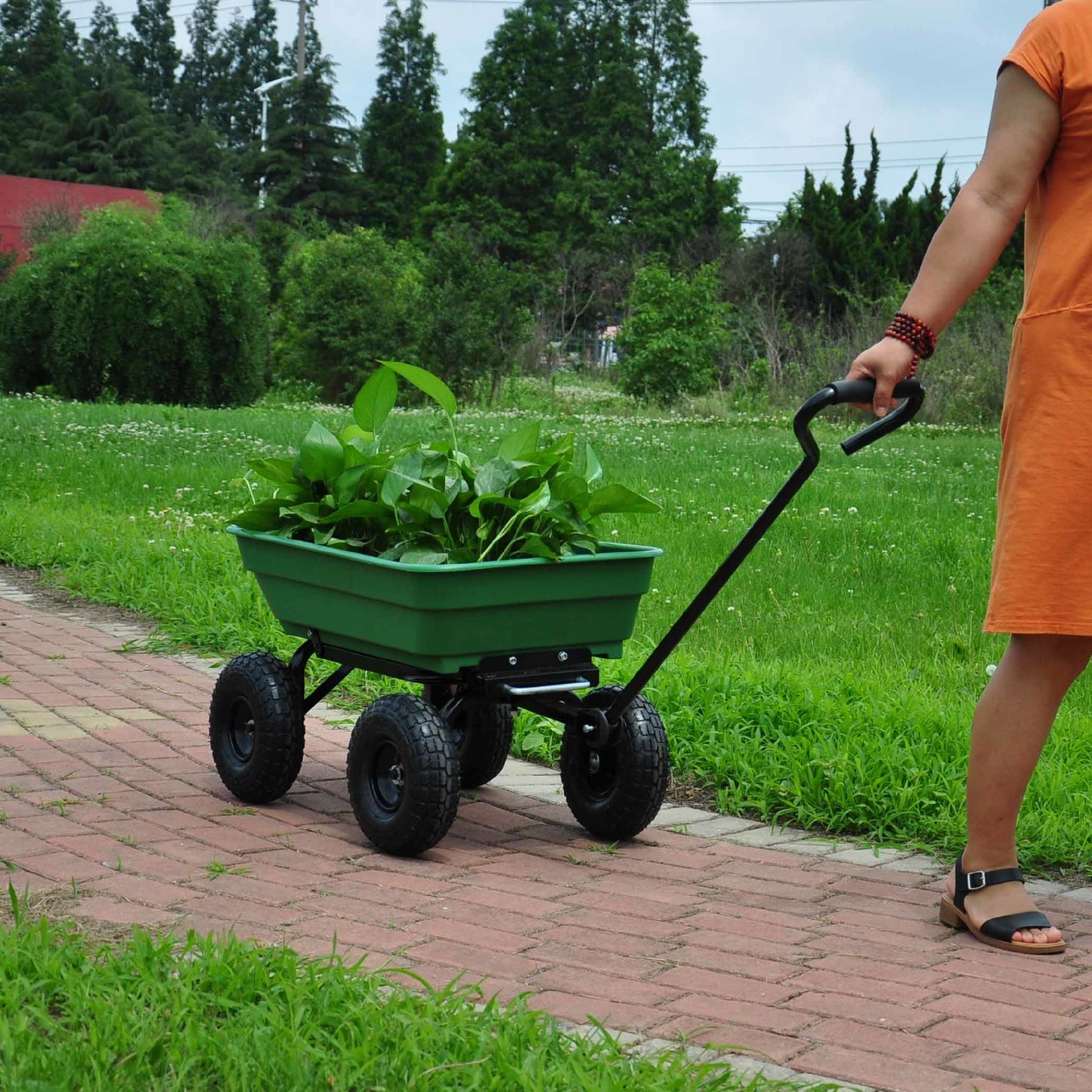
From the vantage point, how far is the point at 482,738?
162 inches

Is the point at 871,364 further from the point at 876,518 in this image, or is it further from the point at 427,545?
the point at 876,518

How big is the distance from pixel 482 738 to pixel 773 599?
266 centimetres

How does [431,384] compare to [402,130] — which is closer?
[431,384]

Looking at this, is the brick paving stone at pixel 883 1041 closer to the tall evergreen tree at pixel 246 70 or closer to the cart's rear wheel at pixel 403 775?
the cart's rear wheel at pixel 403 775

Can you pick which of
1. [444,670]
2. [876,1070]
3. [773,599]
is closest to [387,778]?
[444,670]

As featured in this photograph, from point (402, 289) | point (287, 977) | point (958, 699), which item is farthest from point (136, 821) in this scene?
point (402, 289)

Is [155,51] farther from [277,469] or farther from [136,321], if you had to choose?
[277,469]

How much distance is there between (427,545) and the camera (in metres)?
3.63

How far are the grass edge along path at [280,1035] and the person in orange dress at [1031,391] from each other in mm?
974

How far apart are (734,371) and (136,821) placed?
2225cm

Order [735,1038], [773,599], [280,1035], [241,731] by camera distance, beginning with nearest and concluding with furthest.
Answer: [280,1035] < [735,1038] < [241,731] < [773,599]

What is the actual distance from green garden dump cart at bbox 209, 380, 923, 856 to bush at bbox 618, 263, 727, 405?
812 inches

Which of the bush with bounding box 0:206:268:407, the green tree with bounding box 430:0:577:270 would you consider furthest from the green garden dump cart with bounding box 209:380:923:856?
the green tree with bounding box 430:0:577:270

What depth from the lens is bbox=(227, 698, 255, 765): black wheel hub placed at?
13.0 feet
